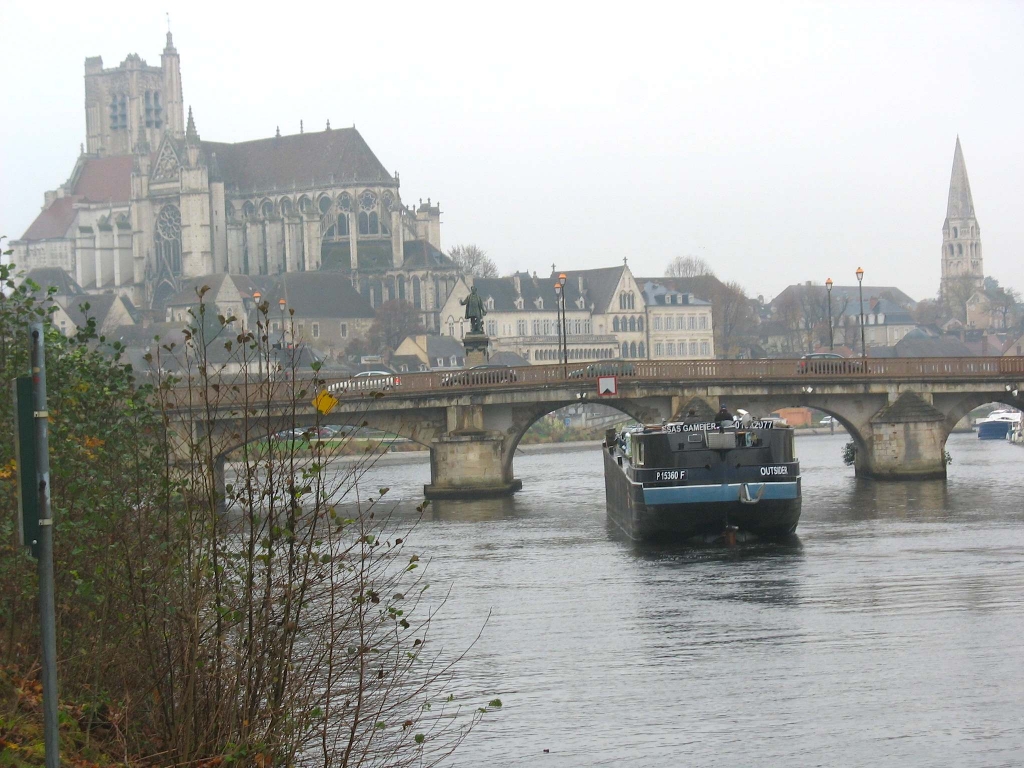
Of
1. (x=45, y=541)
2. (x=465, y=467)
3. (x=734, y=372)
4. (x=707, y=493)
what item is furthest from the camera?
(x=734, y=372)

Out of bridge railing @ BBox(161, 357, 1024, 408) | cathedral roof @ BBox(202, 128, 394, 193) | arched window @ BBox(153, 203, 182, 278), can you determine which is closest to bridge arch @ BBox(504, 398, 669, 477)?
bridge railing @ BBox(161, 357, 1024, 408)

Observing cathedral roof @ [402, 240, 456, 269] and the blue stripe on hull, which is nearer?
the blue stripe on hull

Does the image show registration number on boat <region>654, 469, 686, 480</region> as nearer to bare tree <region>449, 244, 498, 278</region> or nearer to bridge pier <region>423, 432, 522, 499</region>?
bridge pier <region>423, 432, 522, 499</region>

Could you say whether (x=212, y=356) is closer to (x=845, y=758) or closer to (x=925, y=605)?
(x=925, y=605)

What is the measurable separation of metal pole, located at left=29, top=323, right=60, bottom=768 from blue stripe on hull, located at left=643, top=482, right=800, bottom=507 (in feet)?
110

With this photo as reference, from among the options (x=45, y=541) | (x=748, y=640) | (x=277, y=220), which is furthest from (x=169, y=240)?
(x=45, y=541)

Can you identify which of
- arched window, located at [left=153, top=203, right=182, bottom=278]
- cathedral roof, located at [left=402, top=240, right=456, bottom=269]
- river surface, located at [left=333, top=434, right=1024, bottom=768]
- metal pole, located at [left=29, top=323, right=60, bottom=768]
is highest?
arched window, located at [left=153, top=203, right=182, bottom=278]

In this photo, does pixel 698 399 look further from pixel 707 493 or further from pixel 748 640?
pixel 748 640

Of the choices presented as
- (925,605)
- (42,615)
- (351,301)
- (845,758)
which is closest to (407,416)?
(925,605)

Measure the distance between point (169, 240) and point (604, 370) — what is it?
122m

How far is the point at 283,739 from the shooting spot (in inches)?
544

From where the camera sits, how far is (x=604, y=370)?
63.2 m

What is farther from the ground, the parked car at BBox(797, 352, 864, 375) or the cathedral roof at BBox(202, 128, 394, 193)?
the cathedral roof at BBox(202, 128, 394, 193)

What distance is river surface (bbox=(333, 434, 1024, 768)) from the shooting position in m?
21.4
